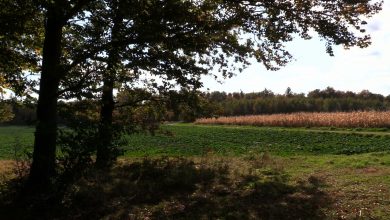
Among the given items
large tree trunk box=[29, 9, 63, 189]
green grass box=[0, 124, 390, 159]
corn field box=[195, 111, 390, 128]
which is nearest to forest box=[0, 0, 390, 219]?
large tree trunk box=[29, 9, 63, 189]

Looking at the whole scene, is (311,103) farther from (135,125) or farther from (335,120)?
(135,125)

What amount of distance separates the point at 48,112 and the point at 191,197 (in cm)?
404

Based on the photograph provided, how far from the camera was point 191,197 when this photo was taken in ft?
32.8

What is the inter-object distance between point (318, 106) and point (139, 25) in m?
81.2

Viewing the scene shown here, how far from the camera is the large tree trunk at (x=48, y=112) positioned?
10.4 metres

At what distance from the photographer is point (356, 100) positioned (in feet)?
299

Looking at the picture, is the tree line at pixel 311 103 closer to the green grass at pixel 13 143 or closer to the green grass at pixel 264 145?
the green grass at pixel 13 143

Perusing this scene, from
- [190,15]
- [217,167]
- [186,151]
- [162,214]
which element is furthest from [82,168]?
[186,151]

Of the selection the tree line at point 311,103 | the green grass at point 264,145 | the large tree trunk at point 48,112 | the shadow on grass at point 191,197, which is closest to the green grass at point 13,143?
the green grass at point 264,145

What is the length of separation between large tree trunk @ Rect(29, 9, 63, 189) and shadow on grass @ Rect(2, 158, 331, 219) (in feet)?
2.75

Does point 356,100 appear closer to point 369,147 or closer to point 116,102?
point 369,147

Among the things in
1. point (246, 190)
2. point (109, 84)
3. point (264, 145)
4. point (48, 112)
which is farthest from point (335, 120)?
point (48, 112)

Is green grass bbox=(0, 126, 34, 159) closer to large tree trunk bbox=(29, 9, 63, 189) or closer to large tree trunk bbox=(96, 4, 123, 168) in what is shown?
large tree trunk bbox=(29, 9, 63, 189)

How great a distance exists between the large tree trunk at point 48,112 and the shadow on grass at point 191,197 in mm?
838
